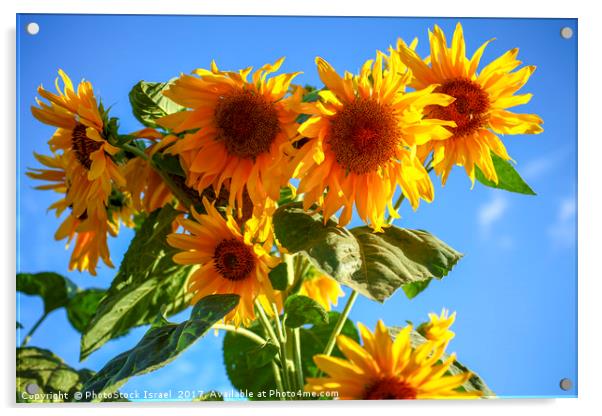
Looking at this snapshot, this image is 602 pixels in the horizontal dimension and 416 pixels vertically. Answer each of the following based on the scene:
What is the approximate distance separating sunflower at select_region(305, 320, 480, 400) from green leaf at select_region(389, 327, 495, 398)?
73 mm

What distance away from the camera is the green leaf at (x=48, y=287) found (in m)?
1.10

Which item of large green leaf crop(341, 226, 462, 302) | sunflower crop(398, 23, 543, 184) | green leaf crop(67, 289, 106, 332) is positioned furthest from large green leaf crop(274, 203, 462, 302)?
green leaf crop(67, 289, 106, 332)

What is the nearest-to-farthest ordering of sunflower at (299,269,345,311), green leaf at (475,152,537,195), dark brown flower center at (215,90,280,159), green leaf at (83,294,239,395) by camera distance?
green leaf at (83,294,239,395)
dark brown flower center at (215,90,280,159)
green leaf at (475,152,537,195)
sunflower at (299,269,345,311)

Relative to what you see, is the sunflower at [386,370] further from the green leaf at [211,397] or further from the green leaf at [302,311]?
the green leaf at [211,397]

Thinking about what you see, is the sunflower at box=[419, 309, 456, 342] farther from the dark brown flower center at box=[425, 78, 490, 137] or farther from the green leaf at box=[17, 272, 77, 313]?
the green leaf at box=[17, 272, 77, 313]

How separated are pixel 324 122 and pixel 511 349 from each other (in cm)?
51

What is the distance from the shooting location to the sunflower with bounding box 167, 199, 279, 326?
88 centimetres

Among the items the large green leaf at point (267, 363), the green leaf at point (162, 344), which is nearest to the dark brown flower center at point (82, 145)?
the green leaf at point (162, 344)

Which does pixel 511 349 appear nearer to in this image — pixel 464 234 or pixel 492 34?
pixel 464 234

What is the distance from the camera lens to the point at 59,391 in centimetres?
104

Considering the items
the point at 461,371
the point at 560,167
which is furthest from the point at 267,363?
the point at 560,167

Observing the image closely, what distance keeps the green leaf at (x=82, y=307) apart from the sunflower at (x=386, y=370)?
1.68 ft

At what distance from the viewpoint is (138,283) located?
962 mm
